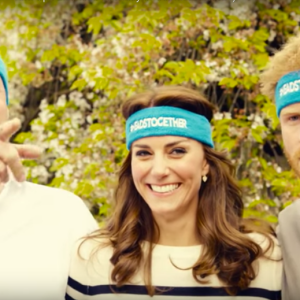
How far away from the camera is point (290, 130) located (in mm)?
1990

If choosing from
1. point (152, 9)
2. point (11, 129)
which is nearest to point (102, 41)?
point (152, 9)

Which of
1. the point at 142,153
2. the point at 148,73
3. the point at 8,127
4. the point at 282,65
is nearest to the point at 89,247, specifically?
the point at 142,153

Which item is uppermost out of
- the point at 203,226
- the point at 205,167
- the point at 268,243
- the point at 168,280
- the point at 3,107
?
the point at 3,107

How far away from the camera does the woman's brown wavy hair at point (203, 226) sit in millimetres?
2072

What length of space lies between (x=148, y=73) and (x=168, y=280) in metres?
2.23

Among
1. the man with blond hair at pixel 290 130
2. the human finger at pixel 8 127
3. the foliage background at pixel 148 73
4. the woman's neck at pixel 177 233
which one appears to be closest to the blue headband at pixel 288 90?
the man with blond hair at pixel 290 130

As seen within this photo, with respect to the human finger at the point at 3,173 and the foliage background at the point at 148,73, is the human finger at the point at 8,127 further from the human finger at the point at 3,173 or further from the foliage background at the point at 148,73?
the foliage background at the point at 148,73

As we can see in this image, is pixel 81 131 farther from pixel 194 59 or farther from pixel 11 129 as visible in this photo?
pixel 11 129

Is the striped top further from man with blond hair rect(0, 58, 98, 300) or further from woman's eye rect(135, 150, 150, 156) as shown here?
woman's eye rect(135, 150, 150, 156)

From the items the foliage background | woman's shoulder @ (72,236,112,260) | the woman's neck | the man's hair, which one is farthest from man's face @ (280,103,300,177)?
the foliage background

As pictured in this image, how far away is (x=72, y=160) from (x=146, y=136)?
81.5 inches

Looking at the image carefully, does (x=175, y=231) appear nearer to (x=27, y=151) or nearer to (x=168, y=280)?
(x=168, y=280)

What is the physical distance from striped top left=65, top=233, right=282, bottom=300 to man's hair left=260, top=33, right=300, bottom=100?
686 millimetres

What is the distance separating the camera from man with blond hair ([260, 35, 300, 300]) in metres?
1.94
